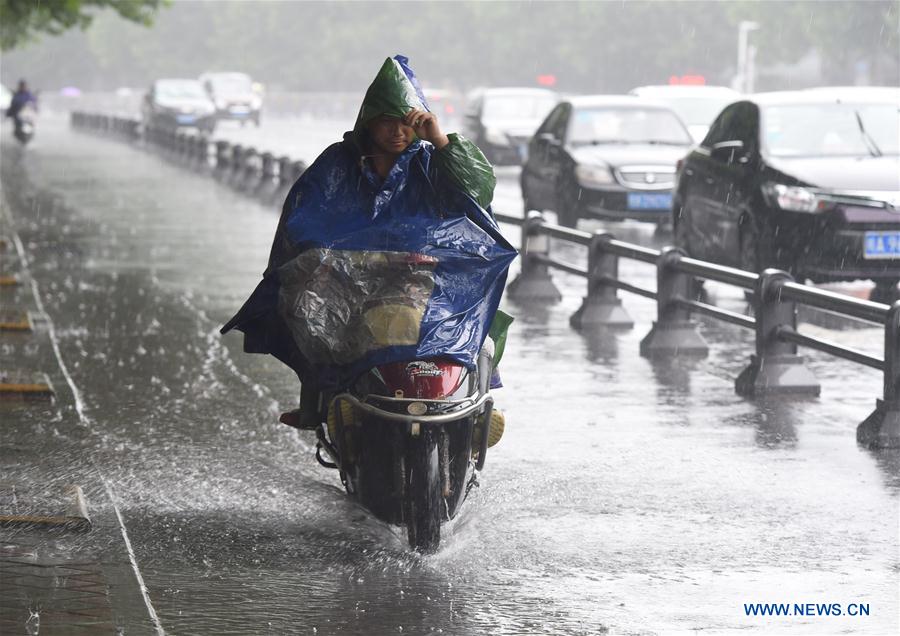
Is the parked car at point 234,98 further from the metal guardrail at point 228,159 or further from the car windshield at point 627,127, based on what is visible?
the car windshield at point 627,127

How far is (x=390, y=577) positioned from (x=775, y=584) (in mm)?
1333

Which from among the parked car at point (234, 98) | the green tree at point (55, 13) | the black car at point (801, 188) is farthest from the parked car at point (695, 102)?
the parked car at point (234, 98)

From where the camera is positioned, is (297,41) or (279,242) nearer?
(279,242)

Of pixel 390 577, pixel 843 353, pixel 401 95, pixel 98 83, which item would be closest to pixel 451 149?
pixel 401 95

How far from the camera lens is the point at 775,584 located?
577 centimetres

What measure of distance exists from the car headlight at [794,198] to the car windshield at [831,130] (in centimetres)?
63

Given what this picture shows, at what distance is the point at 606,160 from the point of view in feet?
66.3

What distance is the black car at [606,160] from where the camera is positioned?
65.2 feet

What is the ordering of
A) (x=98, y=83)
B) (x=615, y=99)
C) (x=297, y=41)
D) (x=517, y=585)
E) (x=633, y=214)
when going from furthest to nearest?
1. (x=98, y=83)
2. (x=297, y=41)
3. (x=615, y=99)
4. (x=633, y=214)
5. (x=517, y=585)

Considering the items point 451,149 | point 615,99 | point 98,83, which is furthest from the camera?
point 98,83

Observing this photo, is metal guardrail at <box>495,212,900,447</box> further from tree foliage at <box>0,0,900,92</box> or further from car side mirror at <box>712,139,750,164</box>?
tree foliage at <box>0,0,900,92</box>

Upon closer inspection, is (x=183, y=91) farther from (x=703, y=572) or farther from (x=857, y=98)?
(x=703, y=572)

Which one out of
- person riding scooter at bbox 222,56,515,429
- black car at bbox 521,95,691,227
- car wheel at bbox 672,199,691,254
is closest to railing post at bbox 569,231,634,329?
car wheel at bbox 672,199,691,254

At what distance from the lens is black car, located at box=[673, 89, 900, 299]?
490 inches
